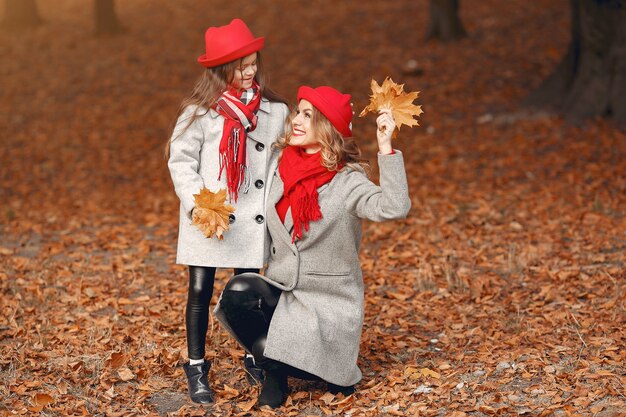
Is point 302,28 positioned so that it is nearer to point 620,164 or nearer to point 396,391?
point 620,164

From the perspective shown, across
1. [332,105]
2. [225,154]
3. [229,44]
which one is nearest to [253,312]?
[225,154]

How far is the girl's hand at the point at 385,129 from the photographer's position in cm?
387

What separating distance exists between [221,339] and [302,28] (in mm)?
11868

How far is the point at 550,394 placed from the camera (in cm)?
420

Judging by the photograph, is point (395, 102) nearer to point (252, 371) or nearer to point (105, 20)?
point (252, 371)

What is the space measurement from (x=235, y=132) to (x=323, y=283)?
0.86 m

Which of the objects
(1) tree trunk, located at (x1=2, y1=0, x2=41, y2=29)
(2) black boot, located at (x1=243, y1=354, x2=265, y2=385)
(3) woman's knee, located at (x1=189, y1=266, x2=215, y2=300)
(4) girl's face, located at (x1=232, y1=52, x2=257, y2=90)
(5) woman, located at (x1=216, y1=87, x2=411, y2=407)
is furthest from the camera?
(1) tree trunk, located at (x1=2, y1=0, x2=41, y2=29)

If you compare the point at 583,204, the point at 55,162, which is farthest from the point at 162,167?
the point at 583,204

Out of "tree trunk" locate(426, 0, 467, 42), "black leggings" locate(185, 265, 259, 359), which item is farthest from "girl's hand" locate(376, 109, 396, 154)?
"tree trunk" locate(426, 0, 467, 42)

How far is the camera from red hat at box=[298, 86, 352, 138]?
4.08 m

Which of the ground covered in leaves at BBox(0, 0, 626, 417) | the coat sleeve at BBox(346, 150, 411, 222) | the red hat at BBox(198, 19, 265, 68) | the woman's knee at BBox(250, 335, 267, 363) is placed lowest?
the ground covered in leaves at BBox(0, 0, 626, 417)

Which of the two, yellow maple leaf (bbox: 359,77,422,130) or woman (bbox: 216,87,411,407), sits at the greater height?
yellow maple leaf (bbox: 359,77,422,130)

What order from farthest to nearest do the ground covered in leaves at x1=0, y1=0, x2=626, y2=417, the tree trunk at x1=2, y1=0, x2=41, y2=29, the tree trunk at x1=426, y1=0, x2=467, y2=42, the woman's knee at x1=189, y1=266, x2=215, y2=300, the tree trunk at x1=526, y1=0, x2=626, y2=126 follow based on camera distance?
the tree trunk at x1=2, y1=0, x2=41, y2=29 → the tree trunk at x1=426, y1=0, x2=467, y2=42 → the tree trunk at x1=526, y1=0, x2=626, y2=126 → the ground covered in leaves at x1=0, y1=0, x2=626, y2=417 → the woman's knee at x1=189, y1=266, x2=215, y2=300

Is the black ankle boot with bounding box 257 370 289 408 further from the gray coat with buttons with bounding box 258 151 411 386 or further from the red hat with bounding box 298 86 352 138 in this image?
the red hat with bounding box 298 86 352 138
